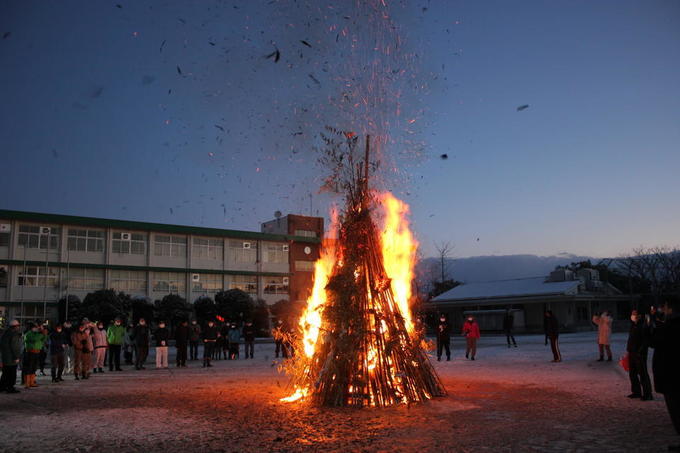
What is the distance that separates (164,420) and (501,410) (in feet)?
18.4

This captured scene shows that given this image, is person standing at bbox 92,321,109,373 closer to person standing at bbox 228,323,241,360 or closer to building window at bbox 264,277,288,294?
person standing at bbox 228,323,241,360

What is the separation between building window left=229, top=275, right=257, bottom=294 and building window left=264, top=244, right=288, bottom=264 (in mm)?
2830

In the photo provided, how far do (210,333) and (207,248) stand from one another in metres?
40.8

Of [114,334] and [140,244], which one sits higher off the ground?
[140,244]

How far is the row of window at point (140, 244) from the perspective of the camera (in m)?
49.8

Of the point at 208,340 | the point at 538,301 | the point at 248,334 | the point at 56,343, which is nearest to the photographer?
the point at 56,343

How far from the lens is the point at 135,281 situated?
180ft

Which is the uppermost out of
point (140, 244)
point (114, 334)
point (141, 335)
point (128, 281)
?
point (140, 244)

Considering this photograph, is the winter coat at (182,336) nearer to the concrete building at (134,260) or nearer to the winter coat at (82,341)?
the winter coat at (82,341)

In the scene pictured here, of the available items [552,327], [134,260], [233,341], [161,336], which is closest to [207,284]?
[134,260]

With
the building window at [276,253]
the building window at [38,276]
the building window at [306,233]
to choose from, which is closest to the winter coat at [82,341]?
the building window at [38,276]

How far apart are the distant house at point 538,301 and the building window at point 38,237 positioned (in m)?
37.1

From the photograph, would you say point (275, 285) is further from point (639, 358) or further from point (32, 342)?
point (639, 358)

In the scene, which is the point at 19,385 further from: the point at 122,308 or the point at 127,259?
the point at 127,259
